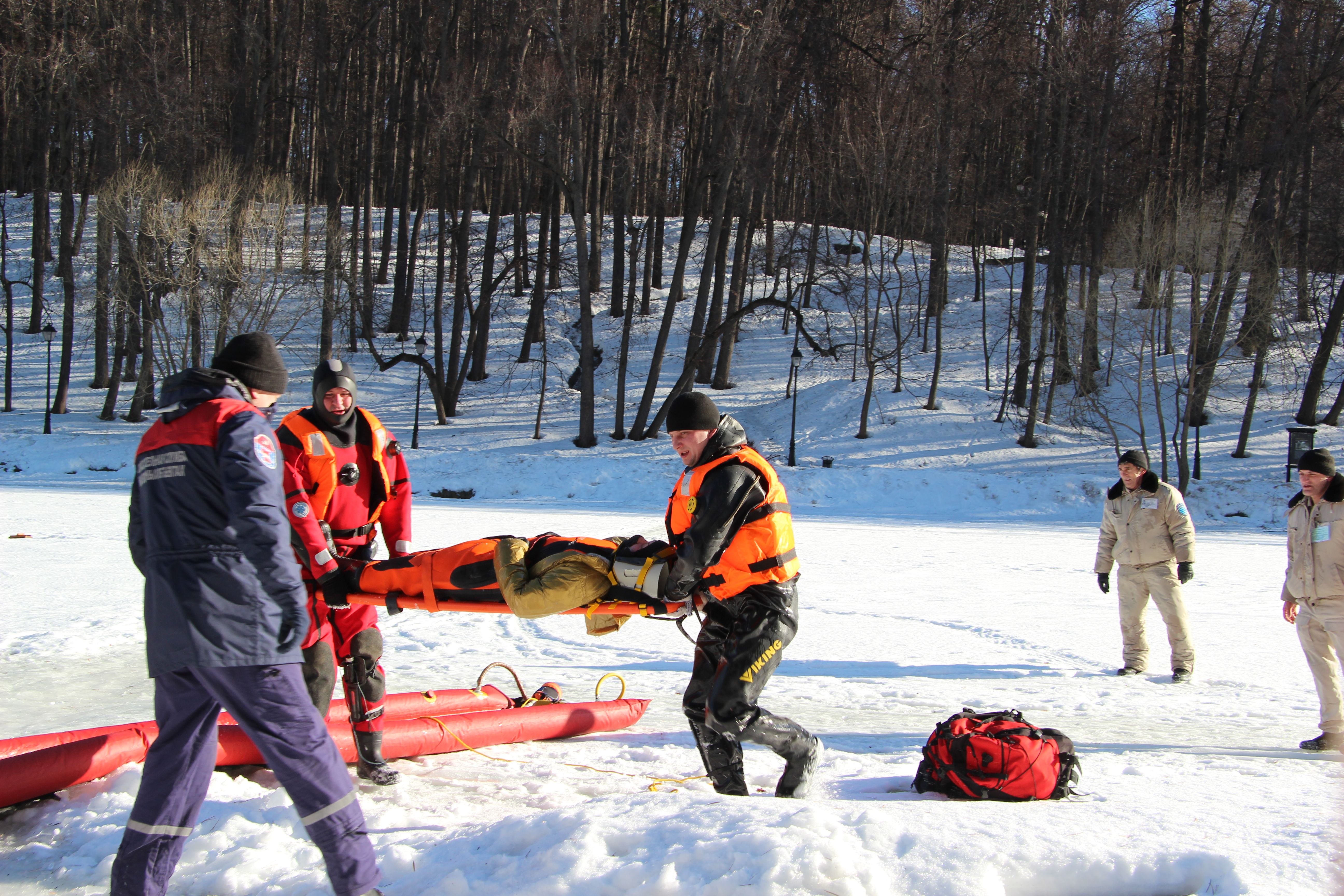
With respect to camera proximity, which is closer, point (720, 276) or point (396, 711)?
point (396, 711)

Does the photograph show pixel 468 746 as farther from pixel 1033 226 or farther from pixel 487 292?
pixel 1033 226

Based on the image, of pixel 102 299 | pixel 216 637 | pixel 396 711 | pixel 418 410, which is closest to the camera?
pixel 216 637

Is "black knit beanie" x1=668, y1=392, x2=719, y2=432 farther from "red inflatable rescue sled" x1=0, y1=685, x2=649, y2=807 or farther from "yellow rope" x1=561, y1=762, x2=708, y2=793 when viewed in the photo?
"red inflatable rescue sled" x1=0, y1=685, x2=649, y2=807

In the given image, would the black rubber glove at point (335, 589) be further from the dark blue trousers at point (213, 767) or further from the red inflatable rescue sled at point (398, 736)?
the dark blue trousers at point (213, 767)

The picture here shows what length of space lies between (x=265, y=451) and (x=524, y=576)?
1.27 meters

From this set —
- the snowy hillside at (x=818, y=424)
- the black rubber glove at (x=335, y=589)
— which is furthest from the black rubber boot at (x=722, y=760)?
the snowy hillside at (x=818, y=424)

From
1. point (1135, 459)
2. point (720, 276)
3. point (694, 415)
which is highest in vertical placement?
point (720, 276)

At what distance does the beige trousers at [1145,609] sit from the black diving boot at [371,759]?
5614mm

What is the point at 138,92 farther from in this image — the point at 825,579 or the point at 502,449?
the point at 825,579

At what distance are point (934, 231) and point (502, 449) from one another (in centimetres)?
1685

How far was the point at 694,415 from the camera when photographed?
3732mm

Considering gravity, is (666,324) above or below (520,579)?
above

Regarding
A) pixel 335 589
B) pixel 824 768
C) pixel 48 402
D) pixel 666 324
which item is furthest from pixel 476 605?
pixel 48 402

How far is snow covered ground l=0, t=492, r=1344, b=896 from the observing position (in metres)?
2.61
